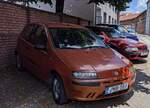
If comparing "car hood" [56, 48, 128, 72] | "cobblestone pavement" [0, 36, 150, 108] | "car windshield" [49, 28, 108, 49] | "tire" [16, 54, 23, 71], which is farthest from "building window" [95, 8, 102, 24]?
"car hood" [56, 48, 128, 72]

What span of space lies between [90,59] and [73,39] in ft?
3.56

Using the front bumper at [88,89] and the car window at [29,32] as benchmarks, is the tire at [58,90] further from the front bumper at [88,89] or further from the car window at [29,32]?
the car window at [29,32]

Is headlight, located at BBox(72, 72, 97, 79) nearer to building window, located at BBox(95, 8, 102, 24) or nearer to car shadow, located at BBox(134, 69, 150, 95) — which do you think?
car shadow, located at BBox(134, 69, 150, 95)

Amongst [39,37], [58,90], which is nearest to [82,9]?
[39,37]

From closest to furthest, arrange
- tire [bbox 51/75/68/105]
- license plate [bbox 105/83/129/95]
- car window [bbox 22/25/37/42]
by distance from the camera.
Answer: license plate [bbox 105/83/129/95] < tire [bbox 51/75/68/105] < car window [bbox 22/25/37/42]

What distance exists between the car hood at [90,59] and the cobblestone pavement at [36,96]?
0.82 meters

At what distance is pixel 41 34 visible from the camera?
694cm

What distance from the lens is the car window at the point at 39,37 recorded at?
6.68 metres

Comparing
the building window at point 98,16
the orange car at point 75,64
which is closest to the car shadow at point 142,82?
the orange car at point 75,64

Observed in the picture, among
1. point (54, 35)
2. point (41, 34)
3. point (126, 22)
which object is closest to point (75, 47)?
point (54, 35)

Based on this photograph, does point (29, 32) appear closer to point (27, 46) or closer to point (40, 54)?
point (27, 46)

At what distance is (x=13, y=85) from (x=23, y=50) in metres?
1.20

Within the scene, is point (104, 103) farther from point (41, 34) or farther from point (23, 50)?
point (23, 50)

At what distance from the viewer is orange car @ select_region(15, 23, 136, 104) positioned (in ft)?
17.3
